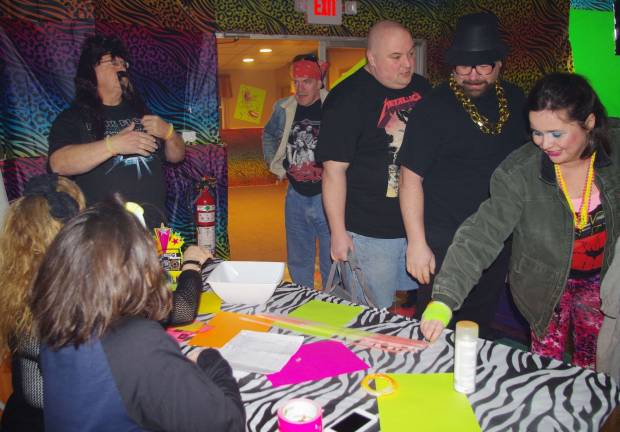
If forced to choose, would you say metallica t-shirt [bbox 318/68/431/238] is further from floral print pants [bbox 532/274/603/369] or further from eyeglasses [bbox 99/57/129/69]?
eyeglasses [bbox 99/57/129/69]

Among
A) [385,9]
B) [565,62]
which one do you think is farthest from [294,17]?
[565,62]

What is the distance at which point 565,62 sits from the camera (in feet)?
13.2

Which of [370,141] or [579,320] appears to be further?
[370,141]

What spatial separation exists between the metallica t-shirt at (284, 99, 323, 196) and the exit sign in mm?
1624

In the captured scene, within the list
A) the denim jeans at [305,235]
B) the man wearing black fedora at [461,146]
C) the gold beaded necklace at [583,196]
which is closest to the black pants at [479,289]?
the man wearing black fedora at [461,146]

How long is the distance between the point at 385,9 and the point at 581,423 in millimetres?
4552

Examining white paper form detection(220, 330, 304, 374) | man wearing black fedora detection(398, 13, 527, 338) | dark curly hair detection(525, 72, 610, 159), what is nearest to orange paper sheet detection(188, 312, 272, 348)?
white paper form detection(220, 330, 304, 374)

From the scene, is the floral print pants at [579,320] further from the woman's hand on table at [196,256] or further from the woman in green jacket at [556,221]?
the woman's hand on table at [196,256]

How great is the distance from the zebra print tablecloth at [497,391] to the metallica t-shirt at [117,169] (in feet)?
3.81

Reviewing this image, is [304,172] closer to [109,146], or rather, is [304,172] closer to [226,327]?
[109,146]

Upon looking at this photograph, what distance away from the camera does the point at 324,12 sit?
4.59 m

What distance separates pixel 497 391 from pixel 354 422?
355mm

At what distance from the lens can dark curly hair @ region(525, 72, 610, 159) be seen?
148cm

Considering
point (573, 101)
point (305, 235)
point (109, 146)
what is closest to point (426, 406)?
point (573, 101)
